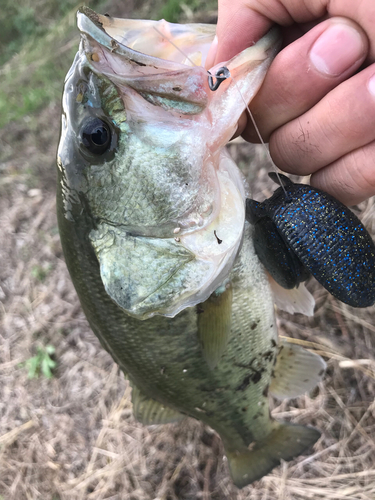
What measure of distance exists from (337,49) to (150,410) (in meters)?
1.49

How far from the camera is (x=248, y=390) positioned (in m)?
1.52

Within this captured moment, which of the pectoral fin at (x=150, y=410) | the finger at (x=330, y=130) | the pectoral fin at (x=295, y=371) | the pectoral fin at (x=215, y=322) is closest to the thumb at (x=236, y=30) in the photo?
the finger at (x=330, y=130)

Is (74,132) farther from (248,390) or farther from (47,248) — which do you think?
(47,248)

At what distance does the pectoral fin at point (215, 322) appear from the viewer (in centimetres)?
125

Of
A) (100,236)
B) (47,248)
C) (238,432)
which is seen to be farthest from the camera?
(47,248)

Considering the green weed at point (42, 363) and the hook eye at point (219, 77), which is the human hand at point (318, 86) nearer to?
the hook eye at point (219, 77)

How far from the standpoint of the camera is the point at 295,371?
5.36 feet

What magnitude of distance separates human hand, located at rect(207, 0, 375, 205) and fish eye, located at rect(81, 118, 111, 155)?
411mm

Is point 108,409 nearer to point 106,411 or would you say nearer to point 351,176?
point 106,411

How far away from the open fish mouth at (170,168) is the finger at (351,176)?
0.31 meters

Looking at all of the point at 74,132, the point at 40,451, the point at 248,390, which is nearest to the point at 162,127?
the point at 74,132

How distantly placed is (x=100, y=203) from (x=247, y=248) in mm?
500

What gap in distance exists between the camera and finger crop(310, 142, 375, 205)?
1180 millimetres

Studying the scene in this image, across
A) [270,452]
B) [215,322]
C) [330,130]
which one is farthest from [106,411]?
[330,130]
